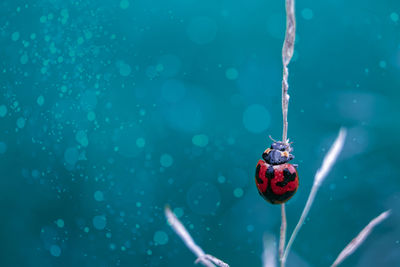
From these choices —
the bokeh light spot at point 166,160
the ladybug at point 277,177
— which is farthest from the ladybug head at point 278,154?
the bokeh light spot at point 166,160

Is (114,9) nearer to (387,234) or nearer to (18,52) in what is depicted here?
(18,52)

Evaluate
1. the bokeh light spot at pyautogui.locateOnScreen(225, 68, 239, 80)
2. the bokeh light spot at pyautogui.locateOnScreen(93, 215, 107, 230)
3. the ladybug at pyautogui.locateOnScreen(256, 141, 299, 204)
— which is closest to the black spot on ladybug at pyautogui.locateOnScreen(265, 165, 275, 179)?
the ladybug at pyautogui.locateOnScreen(256, 141, 299, 204)

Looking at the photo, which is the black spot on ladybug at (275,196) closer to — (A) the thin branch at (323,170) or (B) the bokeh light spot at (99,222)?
(A) the thin branch at (323,170)

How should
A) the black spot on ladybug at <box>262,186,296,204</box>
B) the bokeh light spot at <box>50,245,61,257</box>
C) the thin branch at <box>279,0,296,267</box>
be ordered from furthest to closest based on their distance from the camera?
1. the bokeh light spot at <box>50,245,61,257</box>
2. the black spot on ladybug at <box>262,186,296,204</box>
3. the thin branch at <box>279,0,296,267</box>

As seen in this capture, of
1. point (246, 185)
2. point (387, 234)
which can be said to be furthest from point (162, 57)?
point (387, 234)

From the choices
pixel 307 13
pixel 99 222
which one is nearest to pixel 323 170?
pixel 307 13

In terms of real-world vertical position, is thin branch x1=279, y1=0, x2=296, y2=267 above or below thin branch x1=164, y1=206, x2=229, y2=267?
above

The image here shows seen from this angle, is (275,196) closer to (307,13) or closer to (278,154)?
(278,154)

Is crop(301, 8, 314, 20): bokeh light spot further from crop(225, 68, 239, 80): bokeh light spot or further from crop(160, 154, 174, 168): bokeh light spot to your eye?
crop(160, 154, 174, 168): bokeh light spot
